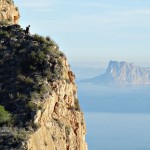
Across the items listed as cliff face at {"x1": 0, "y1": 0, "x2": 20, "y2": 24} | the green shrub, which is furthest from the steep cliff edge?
cliff face at {"x1": 0, "y1": 0, "x2": 20, "y2": 24}

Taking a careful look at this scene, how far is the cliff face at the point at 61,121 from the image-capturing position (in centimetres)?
2609

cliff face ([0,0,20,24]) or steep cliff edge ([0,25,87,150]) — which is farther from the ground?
cliff face ([0,0,20,24])

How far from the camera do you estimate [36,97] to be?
27.7 metres

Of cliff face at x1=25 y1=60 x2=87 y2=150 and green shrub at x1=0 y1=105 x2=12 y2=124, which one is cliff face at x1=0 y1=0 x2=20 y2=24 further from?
green shrub at x1=0 y1=105 x2=12 y2=124

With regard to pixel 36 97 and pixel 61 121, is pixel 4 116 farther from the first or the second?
pixel 61 121

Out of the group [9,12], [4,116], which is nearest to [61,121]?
[4,116]

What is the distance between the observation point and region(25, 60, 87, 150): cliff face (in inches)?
1027

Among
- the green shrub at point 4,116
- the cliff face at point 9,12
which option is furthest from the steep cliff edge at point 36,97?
the cliff face at point 9,12

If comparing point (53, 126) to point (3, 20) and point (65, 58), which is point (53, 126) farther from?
point (3, 20)

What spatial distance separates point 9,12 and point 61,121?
15.2 meters

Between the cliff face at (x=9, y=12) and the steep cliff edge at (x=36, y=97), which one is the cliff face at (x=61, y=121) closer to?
the steep cliff edge at (x=36, y=97)

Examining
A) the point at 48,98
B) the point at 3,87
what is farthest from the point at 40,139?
the point at 3,87

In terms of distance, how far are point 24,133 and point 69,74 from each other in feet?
Result: 25.0

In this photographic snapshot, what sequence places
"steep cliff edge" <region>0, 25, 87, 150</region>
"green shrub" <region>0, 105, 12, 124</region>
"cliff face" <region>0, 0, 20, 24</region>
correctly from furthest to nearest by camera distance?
"cliff face" <region>0, 0, 20, 24</region> → "green shrub" <region>0, 105, 12, 124</region> → "steep cliff edge" <region>0, 25, 87, 150</region>
